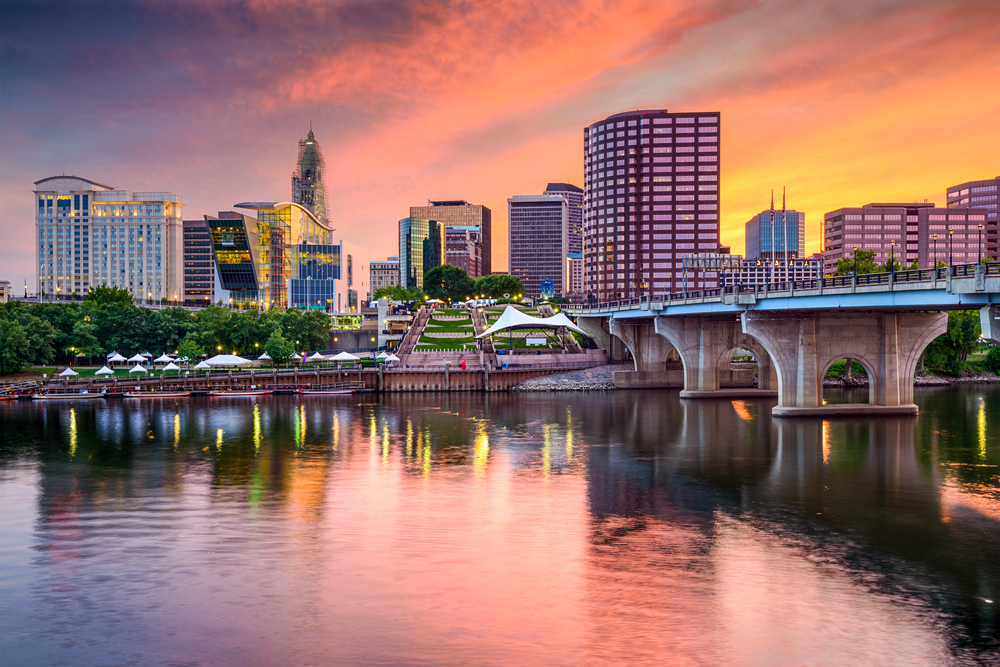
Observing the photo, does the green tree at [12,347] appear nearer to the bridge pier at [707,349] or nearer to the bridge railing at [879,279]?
the bridge pier at [707,349]

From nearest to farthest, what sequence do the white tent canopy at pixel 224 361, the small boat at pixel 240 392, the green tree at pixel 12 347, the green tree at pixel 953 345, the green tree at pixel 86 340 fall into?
the small boat at pixel 240 392
the white tent canopy at pixel 224 361
the green tree at pixel 12 347
the green tree at pixel 953 345
the green tree at pixel 86 340

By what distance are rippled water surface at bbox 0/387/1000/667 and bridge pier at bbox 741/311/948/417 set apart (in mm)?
8069

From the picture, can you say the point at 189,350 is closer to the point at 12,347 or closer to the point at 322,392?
the point at 12,347

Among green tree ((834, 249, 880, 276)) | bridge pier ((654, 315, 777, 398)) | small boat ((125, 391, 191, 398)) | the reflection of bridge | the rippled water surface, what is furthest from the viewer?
green tree ((834, 249, 880, 276))

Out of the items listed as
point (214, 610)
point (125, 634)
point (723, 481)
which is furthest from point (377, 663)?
point (723, 481)

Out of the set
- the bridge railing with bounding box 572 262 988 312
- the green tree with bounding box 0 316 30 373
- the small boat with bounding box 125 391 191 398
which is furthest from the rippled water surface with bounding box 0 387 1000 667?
the green tree with bounding box 0 316 30 373

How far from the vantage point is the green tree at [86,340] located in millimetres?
107375

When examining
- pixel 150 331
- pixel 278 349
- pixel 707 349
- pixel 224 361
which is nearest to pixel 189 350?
pixel 150 331

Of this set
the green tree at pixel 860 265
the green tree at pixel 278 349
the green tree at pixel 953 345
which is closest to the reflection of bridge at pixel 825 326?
the green tree at pixel 860 265

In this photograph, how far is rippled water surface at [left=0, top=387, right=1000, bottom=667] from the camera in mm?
20344

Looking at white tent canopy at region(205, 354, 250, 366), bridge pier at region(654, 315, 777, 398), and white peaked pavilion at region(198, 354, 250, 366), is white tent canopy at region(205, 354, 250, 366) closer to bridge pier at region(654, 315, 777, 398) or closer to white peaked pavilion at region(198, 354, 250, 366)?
white peaked pavilion at region(198, 354, 250, 366)

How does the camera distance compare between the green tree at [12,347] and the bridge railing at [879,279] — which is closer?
the bridge railing at [879,279]

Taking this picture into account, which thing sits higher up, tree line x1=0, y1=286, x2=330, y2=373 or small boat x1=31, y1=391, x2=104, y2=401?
tree line x1=0, y1=286, x2=330, y2=373

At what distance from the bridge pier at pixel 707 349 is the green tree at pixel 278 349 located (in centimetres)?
5652
